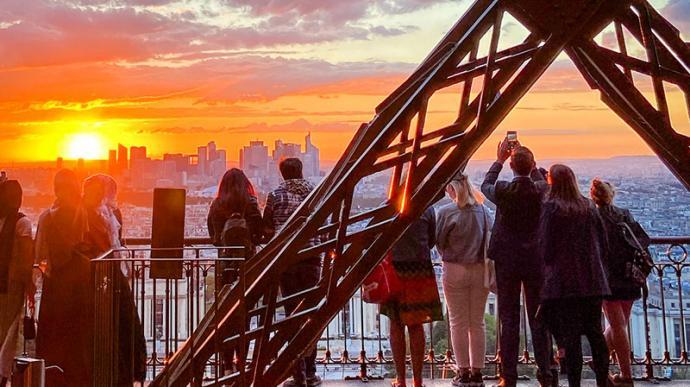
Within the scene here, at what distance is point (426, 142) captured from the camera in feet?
15.1

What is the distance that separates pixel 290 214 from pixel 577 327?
232cm

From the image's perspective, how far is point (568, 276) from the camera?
4.91 m

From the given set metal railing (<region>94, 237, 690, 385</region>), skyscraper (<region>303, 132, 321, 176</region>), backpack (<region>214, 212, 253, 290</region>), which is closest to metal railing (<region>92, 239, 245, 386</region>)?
backpack (<region>214, 212, 253, 290</region>)

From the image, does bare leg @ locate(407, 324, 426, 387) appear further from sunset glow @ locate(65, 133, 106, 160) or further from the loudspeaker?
sunset glow @ locate(65, 133, 106, 160)

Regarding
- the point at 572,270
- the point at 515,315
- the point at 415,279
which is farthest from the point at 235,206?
the point at 572,270

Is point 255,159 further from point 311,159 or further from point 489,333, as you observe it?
point 489,333

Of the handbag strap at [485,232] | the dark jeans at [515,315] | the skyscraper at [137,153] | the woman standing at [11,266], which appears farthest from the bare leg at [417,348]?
the skyscraper at [137,153]

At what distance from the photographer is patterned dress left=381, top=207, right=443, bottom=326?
17.8 feet

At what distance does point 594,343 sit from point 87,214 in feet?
12.7

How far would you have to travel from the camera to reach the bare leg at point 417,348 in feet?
18.0

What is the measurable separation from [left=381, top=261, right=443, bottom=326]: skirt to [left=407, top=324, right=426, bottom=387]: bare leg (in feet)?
0.27

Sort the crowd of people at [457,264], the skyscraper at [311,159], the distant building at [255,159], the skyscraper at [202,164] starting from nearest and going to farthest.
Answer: the crowd of people at [457,264] < the skyscraper at [311,159] < the distant building at [255,159] < the skyscraper at [202,164]

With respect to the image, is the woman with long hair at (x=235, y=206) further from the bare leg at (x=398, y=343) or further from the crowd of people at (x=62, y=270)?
the bare leg at (x=398, y=343)

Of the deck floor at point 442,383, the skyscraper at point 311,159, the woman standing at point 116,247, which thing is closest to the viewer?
the woman standing at point 116,247
